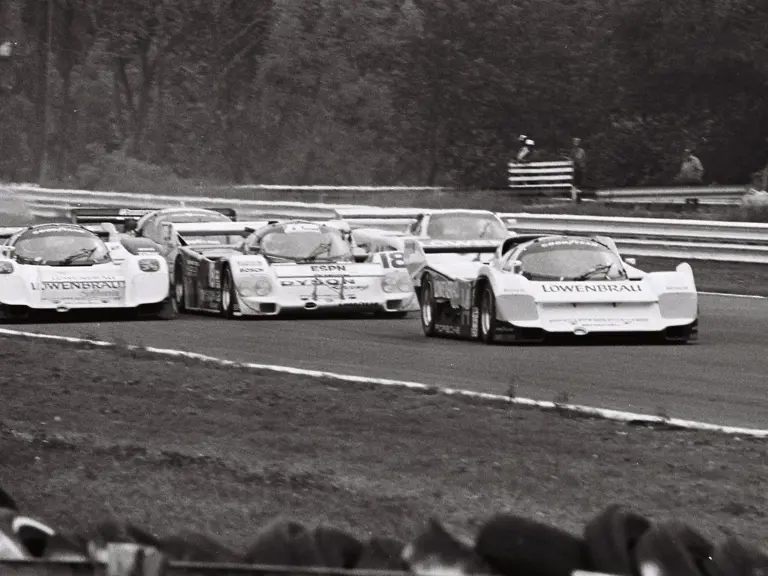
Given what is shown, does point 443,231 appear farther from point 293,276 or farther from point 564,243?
point 564,243

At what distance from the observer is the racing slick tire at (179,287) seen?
21.5 m

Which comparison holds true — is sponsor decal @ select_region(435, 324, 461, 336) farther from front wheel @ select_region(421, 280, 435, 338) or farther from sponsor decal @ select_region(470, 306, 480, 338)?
sponsor decal @ select_region(470, 306, 480, 338)

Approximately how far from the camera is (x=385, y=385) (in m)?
11.2

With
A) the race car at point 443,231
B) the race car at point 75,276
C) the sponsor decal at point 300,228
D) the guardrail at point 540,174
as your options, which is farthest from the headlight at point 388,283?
the guardrail at point 540,174

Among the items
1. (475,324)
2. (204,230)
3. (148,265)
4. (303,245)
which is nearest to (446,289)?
(475,324)

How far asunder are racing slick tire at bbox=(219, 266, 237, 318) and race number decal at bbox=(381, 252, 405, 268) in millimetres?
1722

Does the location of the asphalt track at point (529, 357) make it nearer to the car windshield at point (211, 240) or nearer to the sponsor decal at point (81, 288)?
the sponsor decal at point (81, 288)

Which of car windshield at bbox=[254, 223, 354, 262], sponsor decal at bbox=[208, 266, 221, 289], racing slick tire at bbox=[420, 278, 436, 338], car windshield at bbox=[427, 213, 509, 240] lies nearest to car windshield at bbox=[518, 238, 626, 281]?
A: racing slick tire at bbox=[420, 278, 436, 338]

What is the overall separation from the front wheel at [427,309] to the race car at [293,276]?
1.78 meters

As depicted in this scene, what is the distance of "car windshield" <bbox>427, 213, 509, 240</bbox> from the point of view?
23688 millimetres

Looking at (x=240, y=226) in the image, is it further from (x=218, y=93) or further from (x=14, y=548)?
(x=218, y=93)

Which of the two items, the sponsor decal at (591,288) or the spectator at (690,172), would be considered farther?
the spectator at (690,172)

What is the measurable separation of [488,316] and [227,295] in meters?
4.71

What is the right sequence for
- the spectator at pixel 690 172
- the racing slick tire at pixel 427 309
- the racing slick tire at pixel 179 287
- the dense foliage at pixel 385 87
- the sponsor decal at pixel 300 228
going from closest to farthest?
the racing slick tire at pixel 427 309
the sponsor decal at pixel 300 228
the racing slick tire at pixel 179 287
the spectator at pixel 690 172
the dense foliage at pixel 385 87
